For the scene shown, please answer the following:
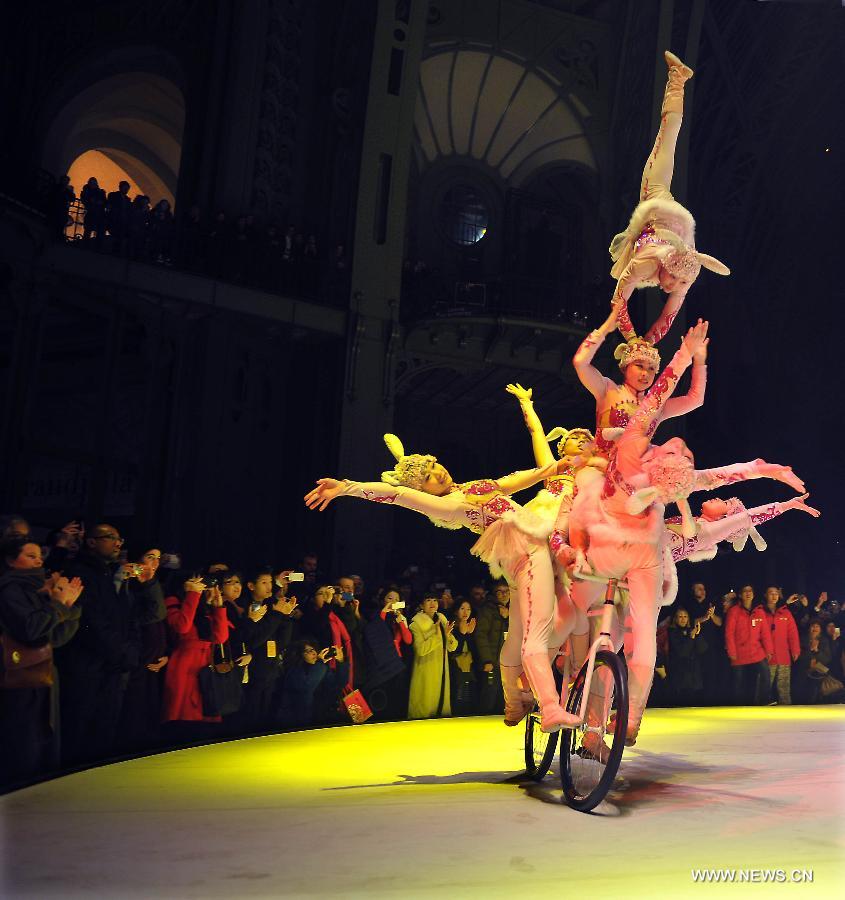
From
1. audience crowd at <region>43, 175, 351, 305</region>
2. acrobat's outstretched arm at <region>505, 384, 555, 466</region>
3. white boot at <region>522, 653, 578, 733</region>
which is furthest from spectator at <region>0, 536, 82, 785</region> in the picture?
audience crowd at <region>43, 175, 351, 305</region>

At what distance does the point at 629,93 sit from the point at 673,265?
15707 mm

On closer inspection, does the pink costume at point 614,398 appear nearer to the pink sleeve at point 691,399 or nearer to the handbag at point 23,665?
the pink sleeve at point 691,399

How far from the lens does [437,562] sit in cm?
2095

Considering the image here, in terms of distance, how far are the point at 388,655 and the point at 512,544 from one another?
462 cm

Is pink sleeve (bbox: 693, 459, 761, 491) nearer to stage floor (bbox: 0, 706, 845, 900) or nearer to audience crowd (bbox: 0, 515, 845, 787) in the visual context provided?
stage floor (bbox: 0, 706, 845, 900)

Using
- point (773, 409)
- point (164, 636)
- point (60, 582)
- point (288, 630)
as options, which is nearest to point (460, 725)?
point (288, 630)

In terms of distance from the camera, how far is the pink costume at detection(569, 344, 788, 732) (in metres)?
5.89

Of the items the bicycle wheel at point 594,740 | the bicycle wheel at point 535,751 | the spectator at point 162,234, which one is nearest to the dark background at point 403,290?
the spectator at point 162,234

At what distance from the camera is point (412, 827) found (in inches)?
201

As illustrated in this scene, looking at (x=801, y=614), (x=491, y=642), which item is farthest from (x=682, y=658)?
(x=491, y=642)

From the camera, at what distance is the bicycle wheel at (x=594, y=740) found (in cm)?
538

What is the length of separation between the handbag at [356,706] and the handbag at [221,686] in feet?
5.52

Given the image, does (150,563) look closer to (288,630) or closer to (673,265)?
(288,630)

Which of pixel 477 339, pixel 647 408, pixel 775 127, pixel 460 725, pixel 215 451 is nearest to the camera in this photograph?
pixel 647 408
